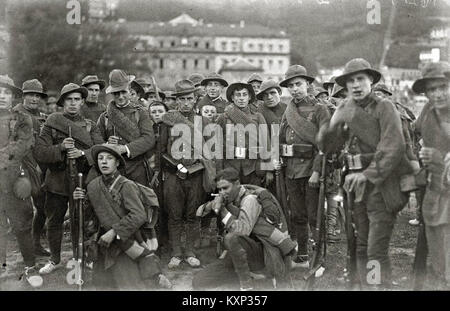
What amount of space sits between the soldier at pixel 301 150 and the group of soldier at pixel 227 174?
2cm

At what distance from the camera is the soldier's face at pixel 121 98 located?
6984mm

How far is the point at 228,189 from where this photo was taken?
5.98m

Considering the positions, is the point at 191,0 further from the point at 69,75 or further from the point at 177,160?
the point at 69,75

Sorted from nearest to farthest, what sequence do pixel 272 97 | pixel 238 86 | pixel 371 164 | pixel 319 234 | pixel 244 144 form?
pixel 371 164 → pixel 319 234 → pixel 244 144 → pixel 238 86 → pixel 272 97

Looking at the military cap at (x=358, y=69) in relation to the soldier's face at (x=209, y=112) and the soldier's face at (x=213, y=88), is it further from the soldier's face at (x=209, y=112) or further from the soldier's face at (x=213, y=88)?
the soldier's face at (x=213, y=88)

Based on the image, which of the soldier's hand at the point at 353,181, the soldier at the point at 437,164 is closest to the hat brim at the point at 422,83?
the soldier at the point at 437,164

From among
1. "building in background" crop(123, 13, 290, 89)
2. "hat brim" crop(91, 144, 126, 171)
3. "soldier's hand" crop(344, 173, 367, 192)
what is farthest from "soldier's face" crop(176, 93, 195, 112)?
"building in background" crop(123, 13, 290, 89)

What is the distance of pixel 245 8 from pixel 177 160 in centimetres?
268

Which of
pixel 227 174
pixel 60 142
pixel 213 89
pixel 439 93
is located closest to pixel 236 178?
pixel 227 174

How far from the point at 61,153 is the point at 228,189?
2.28 metres

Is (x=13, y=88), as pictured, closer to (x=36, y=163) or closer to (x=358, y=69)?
(x=36, y=163)

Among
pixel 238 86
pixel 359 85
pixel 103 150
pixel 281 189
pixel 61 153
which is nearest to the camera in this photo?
pixel 359 85

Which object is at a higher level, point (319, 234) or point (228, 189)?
point (228, 189)

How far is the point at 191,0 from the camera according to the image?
8.35 metres
